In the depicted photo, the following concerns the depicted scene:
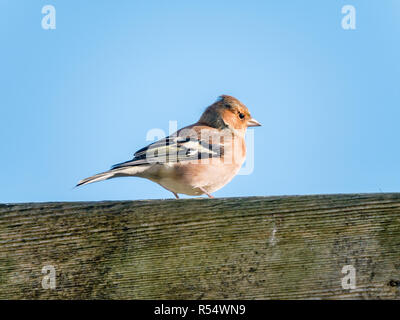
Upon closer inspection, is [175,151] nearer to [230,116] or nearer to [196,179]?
[196,179]

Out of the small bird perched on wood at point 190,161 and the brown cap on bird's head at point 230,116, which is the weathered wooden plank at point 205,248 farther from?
the brown cap on bird's head at point 230,116

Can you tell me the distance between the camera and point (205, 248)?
2.43 metres

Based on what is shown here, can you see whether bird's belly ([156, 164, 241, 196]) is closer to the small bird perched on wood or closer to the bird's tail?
the small bird perched on wood

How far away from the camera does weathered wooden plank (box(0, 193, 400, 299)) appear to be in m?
2.37

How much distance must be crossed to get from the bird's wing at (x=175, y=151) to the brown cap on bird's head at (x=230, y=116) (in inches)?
31.2

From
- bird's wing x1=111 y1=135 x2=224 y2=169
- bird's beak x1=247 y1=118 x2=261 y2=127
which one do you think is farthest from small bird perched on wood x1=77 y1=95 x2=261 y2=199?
bird's beak x1=247 y1=118 x2=261 y2=127

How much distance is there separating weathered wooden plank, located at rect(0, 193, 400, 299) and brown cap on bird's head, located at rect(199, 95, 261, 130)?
4433mm

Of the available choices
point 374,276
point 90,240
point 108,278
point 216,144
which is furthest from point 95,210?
point 216,144

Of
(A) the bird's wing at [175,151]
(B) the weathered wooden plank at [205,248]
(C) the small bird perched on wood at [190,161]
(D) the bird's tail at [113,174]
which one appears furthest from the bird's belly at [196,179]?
(B) the weathered wooden plank at [205,248]

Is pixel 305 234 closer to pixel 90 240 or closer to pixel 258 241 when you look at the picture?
pixel 258 241

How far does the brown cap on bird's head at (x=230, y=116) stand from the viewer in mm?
6906

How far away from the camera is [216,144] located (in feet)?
20.4
